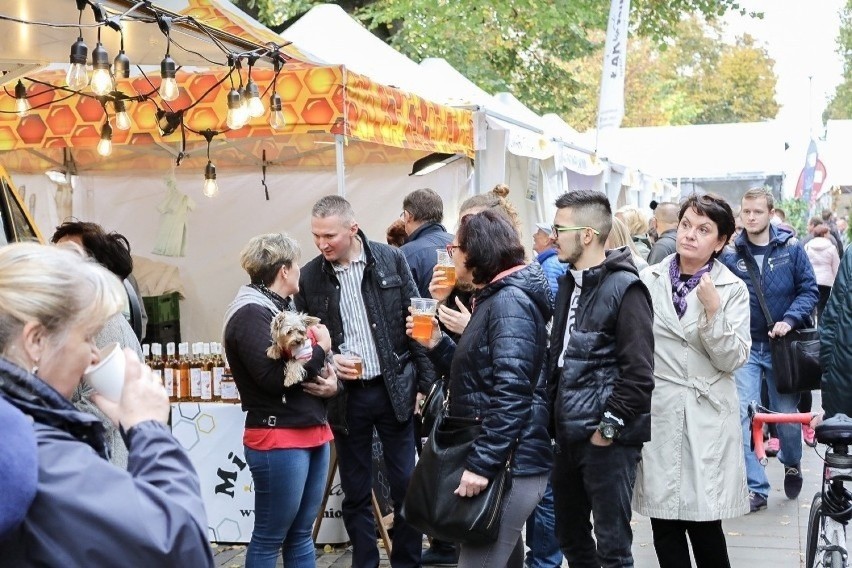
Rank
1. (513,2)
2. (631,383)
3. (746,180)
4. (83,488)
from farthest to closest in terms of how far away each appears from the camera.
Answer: (746,180)
(513,2)
(631,383)
(83,488)

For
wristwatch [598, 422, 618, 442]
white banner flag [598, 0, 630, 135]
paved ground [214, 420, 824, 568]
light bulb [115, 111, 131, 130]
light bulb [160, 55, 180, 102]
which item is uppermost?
white banner flag [598, 0, 630, 135]

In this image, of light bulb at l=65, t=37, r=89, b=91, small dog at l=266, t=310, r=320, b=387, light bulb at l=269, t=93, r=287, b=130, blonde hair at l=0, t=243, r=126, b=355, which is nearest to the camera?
blonde hair at l=0, t=243, r=126, b=355

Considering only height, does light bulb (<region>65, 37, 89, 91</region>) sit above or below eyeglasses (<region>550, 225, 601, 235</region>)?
above

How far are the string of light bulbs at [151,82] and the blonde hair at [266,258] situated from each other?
1108 mm

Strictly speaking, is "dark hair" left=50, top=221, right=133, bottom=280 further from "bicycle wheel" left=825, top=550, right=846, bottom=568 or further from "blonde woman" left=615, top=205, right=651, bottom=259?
"blonde woman" left=615, top=205, right=651, bottom=259

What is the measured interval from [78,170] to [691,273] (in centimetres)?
667

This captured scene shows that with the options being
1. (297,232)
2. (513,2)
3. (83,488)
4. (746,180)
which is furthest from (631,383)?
(746,180)

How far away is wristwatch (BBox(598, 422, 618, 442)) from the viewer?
4.33m

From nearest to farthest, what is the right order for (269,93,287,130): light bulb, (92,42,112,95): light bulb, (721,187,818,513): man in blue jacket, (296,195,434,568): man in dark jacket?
(92,42,112,95): light bulb → (296,195,434,568): man in dark jacket → (269,93,287,130): light bulb → (721,187,818,513): man in blue jacket

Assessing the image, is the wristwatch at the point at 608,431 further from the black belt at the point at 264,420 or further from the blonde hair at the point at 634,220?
the blonde hair at the point at 634,220

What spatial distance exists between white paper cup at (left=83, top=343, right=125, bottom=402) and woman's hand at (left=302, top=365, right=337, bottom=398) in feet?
9.17

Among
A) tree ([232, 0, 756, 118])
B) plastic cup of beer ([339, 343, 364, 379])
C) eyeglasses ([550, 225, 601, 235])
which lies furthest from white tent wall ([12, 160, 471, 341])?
tree ([232, 0, 756, 118])

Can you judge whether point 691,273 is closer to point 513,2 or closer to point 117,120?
point 117,120

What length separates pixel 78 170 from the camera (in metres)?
9.89
